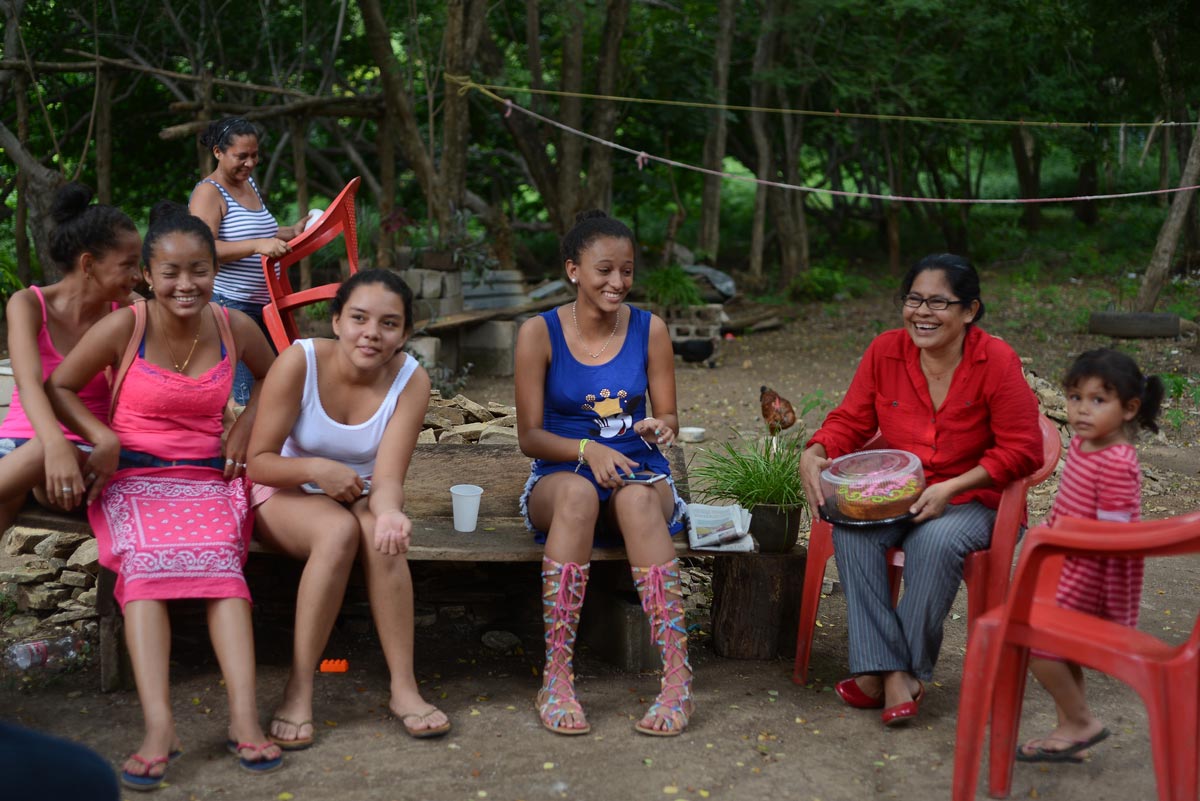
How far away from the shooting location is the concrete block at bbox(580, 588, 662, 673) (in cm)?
371

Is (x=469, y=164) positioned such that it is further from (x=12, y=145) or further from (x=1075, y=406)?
(x=1075, y=406)

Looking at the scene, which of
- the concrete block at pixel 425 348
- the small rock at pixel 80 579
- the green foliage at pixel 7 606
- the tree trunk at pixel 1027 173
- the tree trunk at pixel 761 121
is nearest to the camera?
the green foliage at pixel 7 606

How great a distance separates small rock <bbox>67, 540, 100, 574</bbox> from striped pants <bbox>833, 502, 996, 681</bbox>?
2563mm

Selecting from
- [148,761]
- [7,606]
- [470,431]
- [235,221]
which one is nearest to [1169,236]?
[470,431]

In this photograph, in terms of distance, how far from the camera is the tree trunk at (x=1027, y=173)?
1675 cm

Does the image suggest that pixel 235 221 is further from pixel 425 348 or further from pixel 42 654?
pixel 425 348

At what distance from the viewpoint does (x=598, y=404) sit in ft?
11.8

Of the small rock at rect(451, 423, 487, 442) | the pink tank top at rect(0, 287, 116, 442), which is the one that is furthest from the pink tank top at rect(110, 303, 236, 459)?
the small rock at rect(451, 423, 487, 442)

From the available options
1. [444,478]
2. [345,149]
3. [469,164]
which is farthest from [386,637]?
[469,164]

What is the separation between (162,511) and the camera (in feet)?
10.4

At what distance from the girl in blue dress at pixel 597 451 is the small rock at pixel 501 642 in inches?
15.1

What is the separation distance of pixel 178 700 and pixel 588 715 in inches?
45.4

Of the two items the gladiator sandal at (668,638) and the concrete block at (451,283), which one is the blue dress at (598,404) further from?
the concrete block at (451,283)

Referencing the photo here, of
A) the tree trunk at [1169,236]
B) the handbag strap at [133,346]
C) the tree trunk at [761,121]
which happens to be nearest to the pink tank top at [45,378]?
the handbag strap at [133,346]
